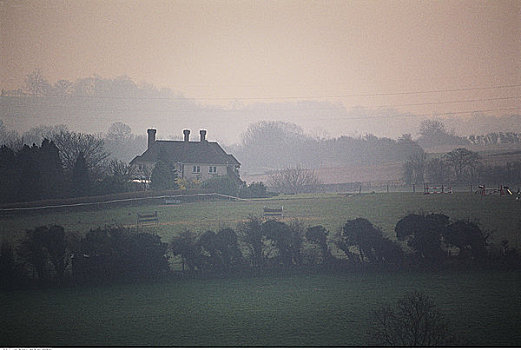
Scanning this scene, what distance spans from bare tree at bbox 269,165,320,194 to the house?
60cm

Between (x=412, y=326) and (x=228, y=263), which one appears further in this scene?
(x=228, y=263)

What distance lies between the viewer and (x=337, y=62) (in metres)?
8.27

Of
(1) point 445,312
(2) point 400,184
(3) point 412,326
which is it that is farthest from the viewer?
(2) point 400,184

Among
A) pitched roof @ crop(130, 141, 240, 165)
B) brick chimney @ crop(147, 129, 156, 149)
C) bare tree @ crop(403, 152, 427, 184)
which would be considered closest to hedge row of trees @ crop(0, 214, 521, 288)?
bare tree @ crop(403, 152, 427, 184)

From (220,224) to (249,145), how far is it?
1.39m

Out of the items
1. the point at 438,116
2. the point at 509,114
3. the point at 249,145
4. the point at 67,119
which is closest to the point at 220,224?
the point at 249,145

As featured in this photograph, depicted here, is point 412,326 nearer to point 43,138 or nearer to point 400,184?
point 400,184

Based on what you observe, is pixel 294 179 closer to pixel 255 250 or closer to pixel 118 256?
pixel 255 250

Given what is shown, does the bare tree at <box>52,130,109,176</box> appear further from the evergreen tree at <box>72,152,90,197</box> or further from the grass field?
the grass field

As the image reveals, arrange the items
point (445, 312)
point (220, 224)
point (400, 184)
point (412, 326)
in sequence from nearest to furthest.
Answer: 1. point (412, 326)
2. point (445, 312)
3. point (220, 224)
4. point (400, 184)

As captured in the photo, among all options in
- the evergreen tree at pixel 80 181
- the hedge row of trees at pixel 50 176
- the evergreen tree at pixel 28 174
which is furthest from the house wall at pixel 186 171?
the evergreen tree at pixel 28 174

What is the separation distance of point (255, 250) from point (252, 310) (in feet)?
3.90

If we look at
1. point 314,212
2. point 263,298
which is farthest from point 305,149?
point 263,298

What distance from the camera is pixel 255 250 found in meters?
7.42
